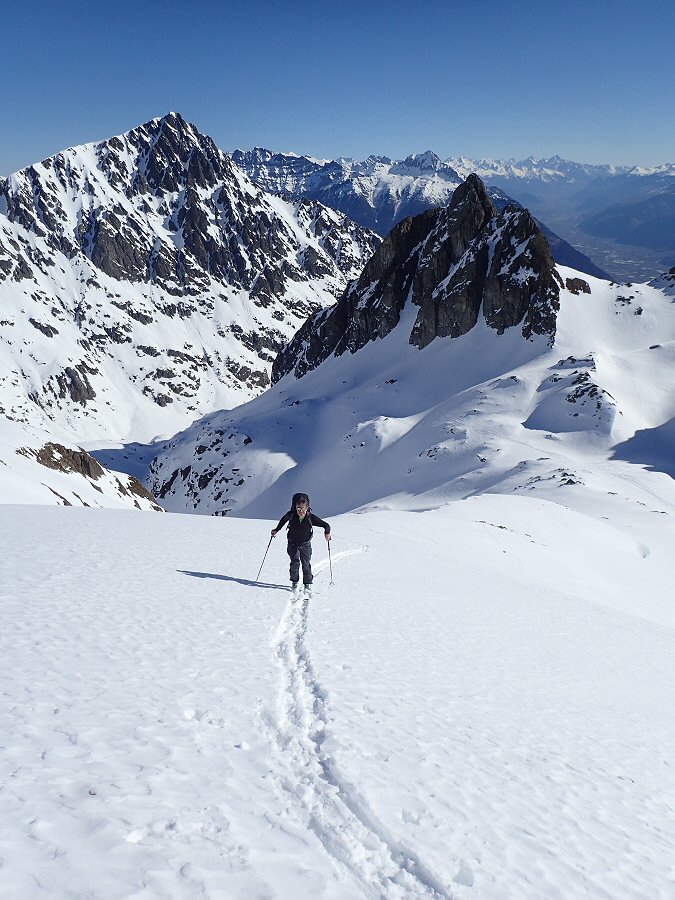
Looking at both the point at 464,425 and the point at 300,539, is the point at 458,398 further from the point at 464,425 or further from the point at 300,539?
the point at 300,539

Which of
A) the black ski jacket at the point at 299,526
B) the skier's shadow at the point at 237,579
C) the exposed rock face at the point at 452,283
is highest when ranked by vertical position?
the exposed rock face at the point at 452,283

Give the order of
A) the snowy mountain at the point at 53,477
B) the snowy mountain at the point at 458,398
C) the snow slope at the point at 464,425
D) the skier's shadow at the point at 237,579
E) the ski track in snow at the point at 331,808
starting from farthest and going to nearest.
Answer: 1. the snowy mountain at the point at 458,398
2. the snow slope at the point at 464,425
3. the snowy mountain at the point at 53,477
4. the skier's shadow at the point at 237,579
5. the ski track in snow at the point at 331,808

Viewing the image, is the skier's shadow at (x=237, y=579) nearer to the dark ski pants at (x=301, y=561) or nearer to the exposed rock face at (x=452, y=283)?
the dark ski pants at (x=301, y=561)

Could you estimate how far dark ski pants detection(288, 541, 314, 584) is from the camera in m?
14.5

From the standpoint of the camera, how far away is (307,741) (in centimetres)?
655

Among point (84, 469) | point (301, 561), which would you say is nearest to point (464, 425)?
point (84, 469)

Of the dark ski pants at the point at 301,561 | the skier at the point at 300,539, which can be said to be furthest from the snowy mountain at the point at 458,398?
the dark ski pants at the point at 301,561

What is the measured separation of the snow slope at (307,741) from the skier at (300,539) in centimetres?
49

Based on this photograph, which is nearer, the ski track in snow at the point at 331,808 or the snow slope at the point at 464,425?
the ski track in snow at the point at 331,808

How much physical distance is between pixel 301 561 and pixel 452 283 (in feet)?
330

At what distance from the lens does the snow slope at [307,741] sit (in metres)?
4.46

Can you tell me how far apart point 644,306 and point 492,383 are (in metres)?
37.4

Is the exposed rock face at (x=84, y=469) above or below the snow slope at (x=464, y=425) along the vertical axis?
below

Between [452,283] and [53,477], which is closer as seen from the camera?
[53,477]
